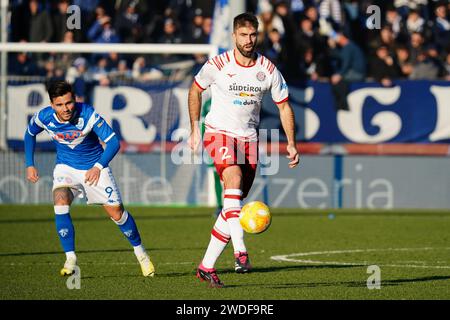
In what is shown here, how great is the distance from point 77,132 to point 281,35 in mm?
12360

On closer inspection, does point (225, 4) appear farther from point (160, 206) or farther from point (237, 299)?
point (237, 299)

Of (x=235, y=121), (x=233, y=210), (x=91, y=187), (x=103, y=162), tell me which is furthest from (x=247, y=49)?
(x=91, y=187)

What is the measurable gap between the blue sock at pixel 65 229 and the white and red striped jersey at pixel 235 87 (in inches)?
73.3

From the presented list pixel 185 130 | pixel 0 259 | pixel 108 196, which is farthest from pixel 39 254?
pixel 185 130

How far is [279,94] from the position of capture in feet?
34.9

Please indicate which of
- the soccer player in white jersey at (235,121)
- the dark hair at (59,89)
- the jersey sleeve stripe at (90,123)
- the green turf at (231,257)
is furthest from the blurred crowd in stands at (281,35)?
the soccer player in white jersey at (235,121)

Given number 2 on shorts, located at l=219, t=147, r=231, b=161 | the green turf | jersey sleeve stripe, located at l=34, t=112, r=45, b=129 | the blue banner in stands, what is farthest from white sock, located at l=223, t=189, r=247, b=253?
the blue banner in stands

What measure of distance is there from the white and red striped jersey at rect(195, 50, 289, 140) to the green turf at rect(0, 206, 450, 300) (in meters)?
1.48

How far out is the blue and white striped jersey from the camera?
36.7 ft

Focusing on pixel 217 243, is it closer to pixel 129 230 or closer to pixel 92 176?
pixel 129 230

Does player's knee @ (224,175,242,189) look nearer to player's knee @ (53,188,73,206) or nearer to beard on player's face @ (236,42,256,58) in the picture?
beard on player's face @ (236,42,256,58)

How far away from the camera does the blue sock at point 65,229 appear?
11.3m

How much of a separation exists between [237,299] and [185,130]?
1280cm

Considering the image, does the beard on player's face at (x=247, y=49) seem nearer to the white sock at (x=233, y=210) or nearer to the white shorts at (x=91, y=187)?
the white sock at (x=233, y=210)
